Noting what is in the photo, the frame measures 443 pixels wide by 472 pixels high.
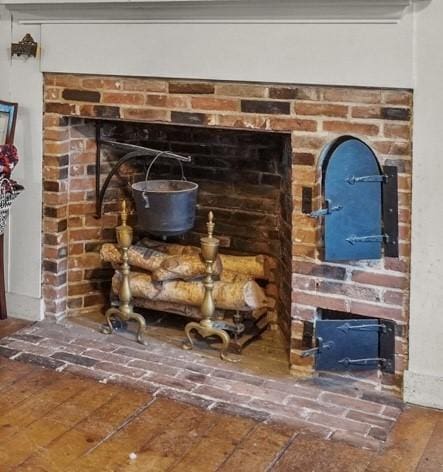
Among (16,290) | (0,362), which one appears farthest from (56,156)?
(0,362)

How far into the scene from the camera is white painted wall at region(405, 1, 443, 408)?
2812mm

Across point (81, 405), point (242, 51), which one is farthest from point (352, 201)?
point (81, 405)

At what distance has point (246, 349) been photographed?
11.7ft

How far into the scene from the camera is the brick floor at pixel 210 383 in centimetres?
290

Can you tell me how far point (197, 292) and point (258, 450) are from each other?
105cm

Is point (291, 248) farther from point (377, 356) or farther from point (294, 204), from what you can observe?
point (377, 356)

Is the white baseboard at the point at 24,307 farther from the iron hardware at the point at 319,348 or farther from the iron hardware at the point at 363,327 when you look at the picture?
the iron hardware at the point at 363,327

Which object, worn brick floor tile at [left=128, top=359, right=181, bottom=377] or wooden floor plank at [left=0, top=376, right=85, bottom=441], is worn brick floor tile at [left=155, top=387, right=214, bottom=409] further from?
wooden floor plank at [left=0, top=376, right=85, bottom=441]

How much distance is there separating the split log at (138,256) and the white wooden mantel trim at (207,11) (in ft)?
3.53

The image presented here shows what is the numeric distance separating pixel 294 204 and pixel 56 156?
124 centimetres

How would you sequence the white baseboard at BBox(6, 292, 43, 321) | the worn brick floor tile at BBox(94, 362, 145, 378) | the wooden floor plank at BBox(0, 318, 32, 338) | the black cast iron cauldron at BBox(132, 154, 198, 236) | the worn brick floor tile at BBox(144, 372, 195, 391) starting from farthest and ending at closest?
the white baseboard at BBox(6, 292, 43, 321)
the wooden floor plank at BBox(0, 318, 32, 338)
the black cast iron cauldron at BBox(132, 154, 198, 236)
the worn brick floor tile at BBox(94, 362, 145, 378)
the worn brick floor tile at BBox(144, 372, 195, 391)

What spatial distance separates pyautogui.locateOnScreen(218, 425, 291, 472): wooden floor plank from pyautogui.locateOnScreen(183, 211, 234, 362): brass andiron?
0.67 meters

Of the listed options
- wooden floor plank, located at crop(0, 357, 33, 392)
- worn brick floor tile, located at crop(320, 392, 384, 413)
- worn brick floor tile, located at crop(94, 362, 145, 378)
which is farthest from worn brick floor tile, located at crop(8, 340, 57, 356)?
worn brick floor tile, located at crop(320, 392, 384, 413)

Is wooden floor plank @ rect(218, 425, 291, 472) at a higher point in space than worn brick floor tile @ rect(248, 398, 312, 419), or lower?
lower
